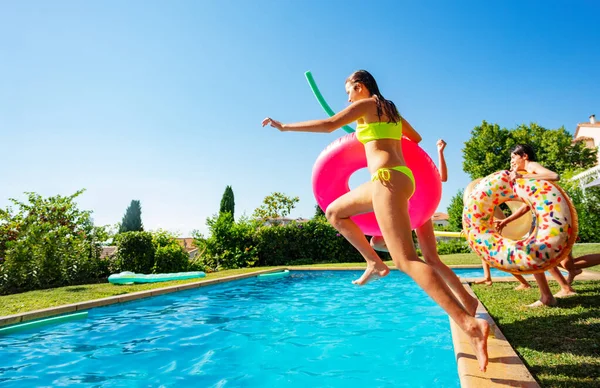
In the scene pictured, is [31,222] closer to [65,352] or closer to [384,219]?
[65,352]

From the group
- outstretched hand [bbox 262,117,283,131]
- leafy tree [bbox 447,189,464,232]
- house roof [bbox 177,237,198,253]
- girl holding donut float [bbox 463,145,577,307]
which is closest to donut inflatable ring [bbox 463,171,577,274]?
girl holding donut float [bbox 463,145,577,307]

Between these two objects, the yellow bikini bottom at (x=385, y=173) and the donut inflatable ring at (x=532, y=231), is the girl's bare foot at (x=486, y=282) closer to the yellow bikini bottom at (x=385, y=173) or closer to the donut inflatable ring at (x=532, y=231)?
the donut inflatable ring at (x=532, y=231)

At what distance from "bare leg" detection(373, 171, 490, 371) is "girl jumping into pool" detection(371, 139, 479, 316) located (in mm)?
525

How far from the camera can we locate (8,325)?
527cm

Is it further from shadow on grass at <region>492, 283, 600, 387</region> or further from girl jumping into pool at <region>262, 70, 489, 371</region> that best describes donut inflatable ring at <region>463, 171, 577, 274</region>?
girl jumping into pool at <region>262, 70, 489, 371</region>

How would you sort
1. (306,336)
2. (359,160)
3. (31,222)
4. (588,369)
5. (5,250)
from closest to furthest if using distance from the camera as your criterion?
(588,369) < (359,160) < (306,336) < (5,250) < (31,222)

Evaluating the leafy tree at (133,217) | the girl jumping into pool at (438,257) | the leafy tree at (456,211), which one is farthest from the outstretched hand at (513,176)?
the leafy tree at (133,217)

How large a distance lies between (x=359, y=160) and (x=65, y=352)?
4200 mm

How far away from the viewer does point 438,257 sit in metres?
2.92

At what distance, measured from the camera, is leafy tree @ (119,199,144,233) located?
45.8 metres

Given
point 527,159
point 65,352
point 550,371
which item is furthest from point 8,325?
point 527,159

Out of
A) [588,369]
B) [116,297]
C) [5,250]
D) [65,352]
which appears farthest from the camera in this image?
[5,250]

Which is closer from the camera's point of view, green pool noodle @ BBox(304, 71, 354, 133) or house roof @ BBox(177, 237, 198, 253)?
green pool noodle @ BBox(304, 71, 354, 133)

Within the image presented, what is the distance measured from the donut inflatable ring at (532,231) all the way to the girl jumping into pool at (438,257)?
0.50 metres
